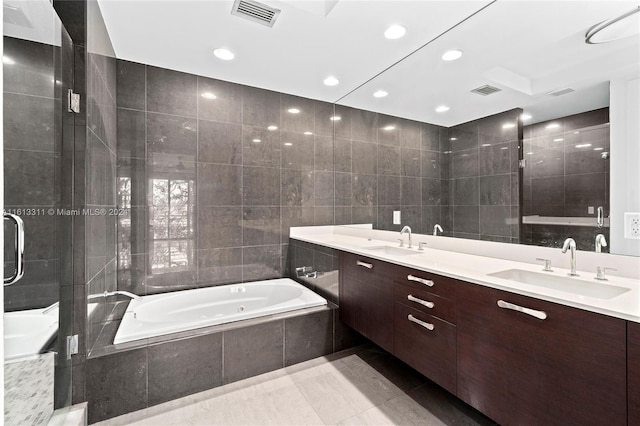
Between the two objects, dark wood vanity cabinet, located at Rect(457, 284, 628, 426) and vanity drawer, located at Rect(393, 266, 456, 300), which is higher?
vanity drawer, located at Rect(393, 266, 456, 300)

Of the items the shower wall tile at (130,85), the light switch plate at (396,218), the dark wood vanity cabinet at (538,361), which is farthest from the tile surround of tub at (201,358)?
the shower wall tile at (130,85)

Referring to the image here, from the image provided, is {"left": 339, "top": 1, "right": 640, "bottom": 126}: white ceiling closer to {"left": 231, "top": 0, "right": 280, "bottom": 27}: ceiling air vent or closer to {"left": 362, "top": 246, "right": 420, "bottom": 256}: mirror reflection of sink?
{"left": 362, "top": 246, "right": 420, "bottom": 256}: mirror reflection of sink

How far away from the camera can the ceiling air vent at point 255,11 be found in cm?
180

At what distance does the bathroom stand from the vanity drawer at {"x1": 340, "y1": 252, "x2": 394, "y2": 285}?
1.4 inches

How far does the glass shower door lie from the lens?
100 centimetres

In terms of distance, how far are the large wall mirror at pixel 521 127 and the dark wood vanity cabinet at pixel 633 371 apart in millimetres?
585

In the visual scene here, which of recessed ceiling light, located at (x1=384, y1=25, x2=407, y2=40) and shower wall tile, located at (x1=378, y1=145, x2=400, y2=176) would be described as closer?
recessed ceiling light, located at (x1=384, y1=25, x2=407, y2=40)

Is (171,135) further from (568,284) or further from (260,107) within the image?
(568,284)

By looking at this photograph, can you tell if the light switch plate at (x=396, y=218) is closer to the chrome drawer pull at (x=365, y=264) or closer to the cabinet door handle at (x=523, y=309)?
Result: the chrome drawer pull at (x=365, y=264)

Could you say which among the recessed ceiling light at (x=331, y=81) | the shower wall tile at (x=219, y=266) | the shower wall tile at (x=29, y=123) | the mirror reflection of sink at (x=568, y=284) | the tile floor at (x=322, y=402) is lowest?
the tile floor at (x=322, y=402)

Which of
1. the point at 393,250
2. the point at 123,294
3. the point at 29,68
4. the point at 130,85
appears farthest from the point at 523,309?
the point at 130,85

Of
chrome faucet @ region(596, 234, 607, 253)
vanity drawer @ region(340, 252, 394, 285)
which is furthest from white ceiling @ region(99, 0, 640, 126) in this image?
A: vanity drawer @ region(340, 252, 394, 285)

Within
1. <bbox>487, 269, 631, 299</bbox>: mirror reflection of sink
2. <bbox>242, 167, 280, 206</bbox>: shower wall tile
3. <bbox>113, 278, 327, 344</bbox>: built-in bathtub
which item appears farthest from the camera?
<bbox>242, 167, 280, 206</bbox>: shower wall tile

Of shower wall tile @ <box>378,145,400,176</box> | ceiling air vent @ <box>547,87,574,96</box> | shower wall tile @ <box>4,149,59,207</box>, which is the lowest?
shower wall tile @ <box>4,149,59,207</box>
